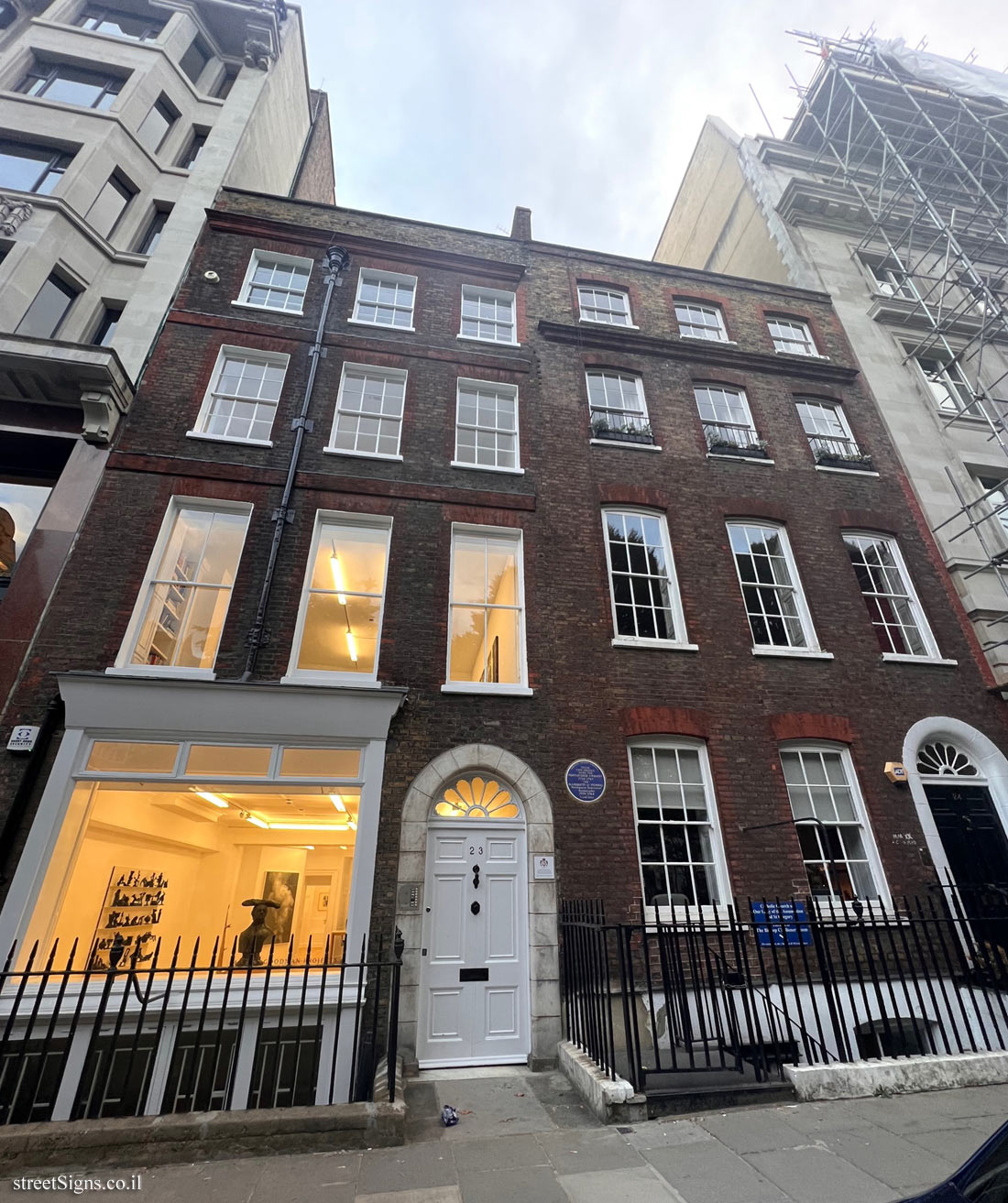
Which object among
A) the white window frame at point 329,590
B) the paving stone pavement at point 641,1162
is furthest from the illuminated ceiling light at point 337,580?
the paving stone pavement at point 641,1162

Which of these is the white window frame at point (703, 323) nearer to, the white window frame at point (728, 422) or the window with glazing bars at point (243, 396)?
the white window frame at point (728, 422)

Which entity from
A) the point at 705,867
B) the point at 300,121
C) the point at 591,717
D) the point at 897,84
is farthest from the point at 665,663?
the point at 300,121

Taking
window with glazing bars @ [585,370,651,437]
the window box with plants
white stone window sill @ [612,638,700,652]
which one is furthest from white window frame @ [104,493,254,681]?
window with glazing bars @ [585,370,651,437]

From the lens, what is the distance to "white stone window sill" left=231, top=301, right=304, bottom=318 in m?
11.7

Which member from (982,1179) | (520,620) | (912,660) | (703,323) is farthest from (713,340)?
(982,1179)

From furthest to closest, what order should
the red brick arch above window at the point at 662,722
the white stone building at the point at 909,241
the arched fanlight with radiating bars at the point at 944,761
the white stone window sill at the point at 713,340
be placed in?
1. the white stone window sill at the point at 713,340
2. the white stone building at the point at 909,241
3. the arched fanlight with radiating bars at the point at 944,761
4. the red brick arch above window at the point at 662,722

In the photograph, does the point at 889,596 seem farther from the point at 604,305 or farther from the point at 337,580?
the point at 337,580

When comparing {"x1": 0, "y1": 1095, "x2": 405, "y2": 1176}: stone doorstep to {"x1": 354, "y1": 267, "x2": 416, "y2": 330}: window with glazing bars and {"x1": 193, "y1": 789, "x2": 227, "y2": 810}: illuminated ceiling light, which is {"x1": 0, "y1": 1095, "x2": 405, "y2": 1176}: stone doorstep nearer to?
{"x1": 193, "y1": 789, "x2": 227, "y2": 810}: illuminated ceiling light

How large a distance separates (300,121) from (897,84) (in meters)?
18.6

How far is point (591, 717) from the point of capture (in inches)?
351

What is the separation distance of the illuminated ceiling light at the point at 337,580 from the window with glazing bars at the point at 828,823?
763 cm

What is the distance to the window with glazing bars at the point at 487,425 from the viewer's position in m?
11.3

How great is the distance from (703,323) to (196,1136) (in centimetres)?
1695

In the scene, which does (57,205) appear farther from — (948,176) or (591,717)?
(948,176)
